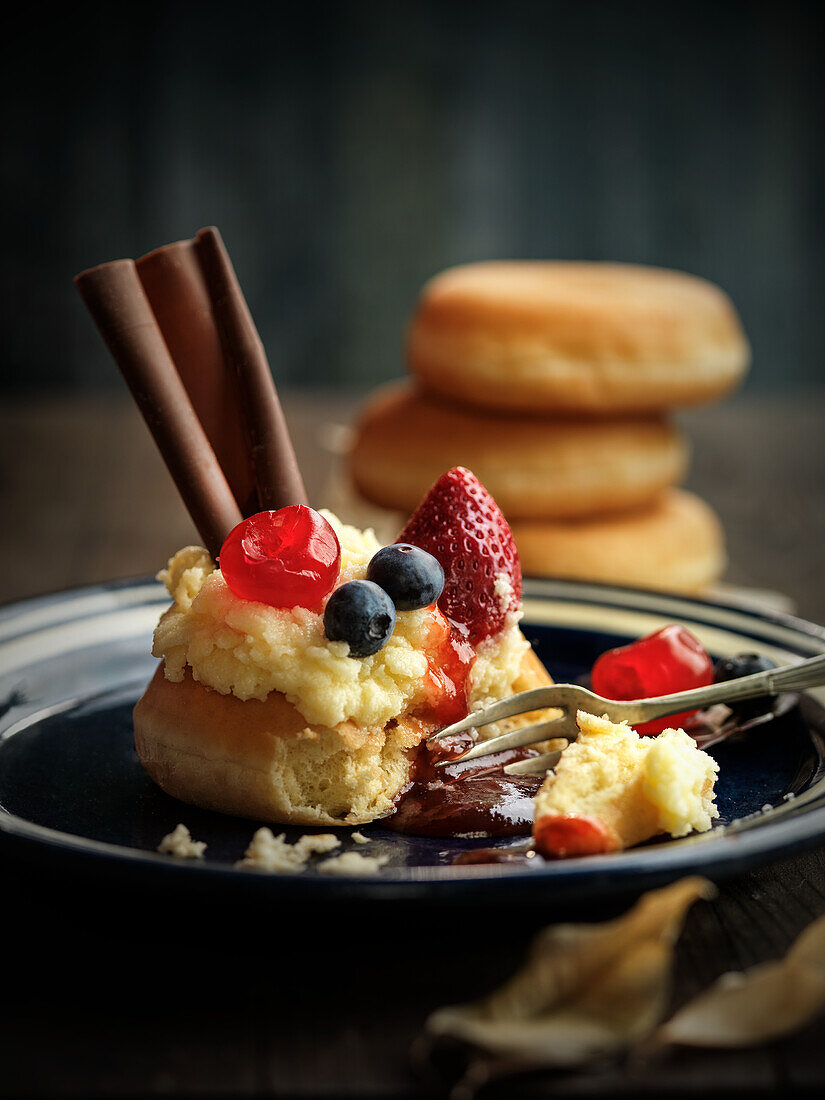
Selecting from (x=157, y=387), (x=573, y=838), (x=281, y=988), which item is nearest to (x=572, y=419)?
(x=157, y=387)

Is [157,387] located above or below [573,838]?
above

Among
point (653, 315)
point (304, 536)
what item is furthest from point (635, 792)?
point (653, 315)

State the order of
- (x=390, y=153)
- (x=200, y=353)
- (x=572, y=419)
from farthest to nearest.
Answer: (x=390, y=153), (x=572, y=419), (x=200, y=353)

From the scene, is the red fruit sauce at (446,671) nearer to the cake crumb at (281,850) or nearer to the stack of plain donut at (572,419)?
the cake crumb at (281,850)

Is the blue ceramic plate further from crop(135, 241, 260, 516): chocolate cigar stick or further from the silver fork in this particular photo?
crop(135, 241, 260, 516): chocolate cigar stick

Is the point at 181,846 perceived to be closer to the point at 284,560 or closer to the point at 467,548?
the point at 284,560

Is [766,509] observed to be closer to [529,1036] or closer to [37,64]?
[529,1036]

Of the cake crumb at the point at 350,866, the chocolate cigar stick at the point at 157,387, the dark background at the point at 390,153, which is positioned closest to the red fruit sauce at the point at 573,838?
the cake crumb at the point at 350,866
